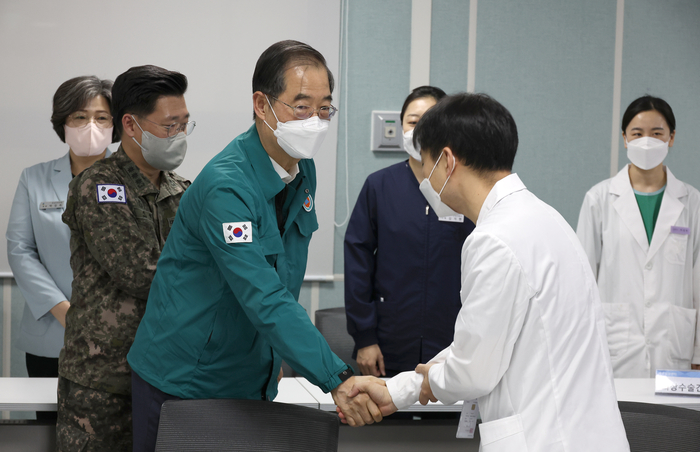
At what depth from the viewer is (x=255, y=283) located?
1374 mm

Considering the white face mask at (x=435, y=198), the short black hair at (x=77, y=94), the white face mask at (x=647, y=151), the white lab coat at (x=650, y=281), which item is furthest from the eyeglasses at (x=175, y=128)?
the white face mask at (x=647, y=151)

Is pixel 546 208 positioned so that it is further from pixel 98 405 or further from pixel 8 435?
pixel 8 435

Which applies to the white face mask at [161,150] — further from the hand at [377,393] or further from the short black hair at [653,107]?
the short black hair at [653,107]

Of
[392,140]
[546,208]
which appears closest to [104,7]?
[392,140]

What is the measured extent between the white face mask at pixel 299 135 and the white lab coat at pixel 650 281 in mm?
1884

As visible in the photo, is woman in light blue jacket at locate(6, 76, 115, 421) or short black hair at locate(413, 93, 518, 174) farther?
woman in light blue jacket at locate(6, 76, 115, 421)

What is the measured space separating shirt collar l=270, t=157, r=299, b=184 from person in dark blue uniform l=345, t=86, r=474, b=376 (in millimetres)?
720

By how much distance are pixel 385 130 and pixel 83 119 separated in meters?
1.62

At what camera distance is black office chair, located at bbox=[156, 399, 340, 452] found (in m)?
1.41

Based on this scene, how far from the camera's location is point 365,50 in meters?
3.42

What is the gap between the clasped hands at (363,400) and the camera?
1548 millimetres

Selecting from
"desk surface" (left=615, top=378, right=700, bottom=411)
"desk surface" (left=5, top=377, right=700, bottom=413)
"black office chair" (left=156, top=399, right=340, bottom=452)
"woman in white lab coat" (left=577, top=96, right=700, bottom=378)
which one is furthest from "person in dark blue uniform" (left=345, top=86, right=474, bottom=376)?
"woman in white lab coat" (left=577, top=96, right=700, bottom=378)

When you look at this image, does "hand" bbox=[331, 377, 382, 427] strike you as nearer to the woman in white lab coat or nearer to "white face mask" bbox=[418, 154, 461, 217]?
"white face mask" bbox=[418, 154, 461, 217]

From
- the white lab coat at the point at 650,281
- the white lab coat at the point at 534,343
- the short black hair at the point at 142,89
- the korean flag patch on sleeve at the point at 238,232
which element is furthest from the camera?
the white lab coat at the point at 650,281
